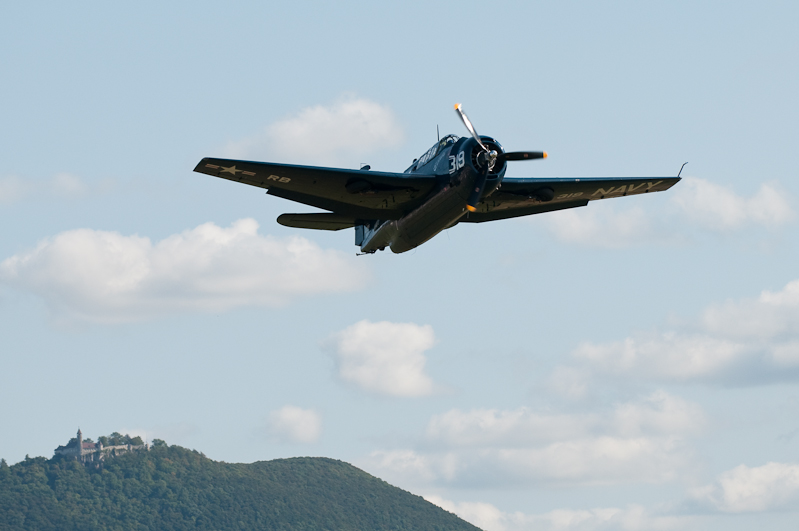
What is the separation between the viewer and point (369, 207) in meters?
44.6

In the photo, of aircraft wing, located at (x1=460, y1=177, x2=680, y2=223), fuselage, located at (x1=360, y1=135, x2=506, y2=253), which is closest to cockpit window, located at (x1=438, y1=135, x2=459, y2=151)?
fuselage, located at (x1=360, y1=135, x2=506, y2=253)

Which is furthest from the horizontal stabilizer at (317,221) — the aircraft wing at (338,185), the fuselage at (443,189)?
the aircraft wing at (338,185)

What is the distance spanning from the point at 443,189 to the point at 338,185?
446 cm

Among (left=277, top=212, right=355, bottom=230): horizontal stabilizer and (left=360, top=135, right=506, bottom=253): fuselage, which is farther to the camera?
(left=277, top=212, right=355, bottom=230): horizontal stabilizer

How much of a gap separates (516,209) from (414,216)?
6951 millimetres

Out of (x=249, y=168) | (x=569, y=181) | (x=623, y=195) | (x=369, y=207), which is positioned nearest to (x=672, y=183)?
(x=623, y=195)

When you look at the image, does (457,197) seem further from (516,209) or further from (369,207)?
(516,209)

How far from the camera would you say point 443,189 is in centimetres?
4212

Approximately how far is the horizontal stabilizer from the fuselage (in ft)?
6.41

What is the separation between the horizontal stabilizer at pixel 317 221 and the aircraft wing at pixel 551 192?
5.47 meters

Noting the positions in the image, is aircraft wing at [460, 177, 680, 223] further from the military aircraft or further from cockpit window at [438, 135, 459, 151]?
cockpit window at [438, 135, 459, 151]

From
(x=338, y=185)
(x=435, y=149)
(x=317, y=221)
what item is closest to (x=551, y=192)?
(x=435, y=149)

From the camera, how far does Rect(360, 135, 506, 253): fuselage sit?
40969 millimetres

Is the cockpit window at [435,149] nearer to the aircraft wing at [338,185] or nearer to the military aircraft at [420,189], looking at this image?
the military aircraft at [420,189]
